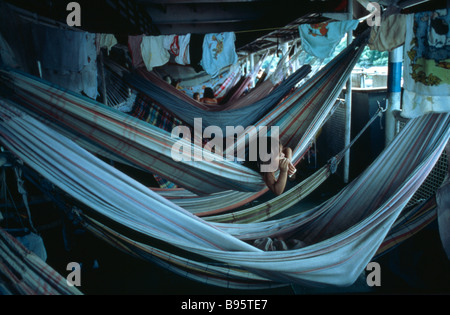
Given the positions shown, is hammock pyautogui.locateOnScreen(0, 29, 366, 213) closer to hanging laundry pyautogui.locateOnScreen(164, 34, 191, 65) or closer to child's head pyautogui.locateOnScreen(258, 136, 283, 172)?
child's head pyautogui.locateOnScreen(258, 136, 283, 172)

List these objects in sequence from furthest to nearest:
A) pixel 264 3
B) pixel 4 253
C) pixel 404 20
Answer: pixel 264 3, pixel 404 20, pixel 4 253

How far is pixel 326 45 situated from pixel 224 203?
1407mm

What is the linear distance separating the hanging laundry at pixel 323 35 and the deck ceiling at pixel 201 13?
418mm

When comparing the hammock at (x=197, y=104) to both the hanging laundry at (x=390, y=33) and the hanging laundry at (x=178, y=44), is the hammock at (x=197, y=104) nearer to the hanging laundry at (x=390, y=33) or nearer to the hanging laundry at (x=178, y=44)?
the hanging laundry at (x=178, y=44)

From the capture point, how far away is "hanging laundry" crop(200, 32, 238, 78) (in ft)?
7.79

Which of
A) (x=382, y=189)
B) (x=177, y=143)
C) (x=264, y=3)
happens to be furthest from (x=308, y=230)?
(x=264, y=3)

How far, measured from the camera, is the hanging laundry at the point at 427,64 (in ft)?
4.32

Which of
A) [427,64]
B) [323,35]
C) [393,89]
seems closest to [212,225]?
[427,64]

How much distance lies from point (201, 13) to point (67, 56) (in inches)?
109

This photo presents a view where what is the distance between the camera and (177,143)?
4.53ft

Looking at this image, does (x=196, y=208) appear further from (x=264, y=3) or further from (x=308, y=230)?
(x=264, y=3)

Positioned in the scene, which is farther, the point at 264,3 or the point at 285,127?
the point at 264,3

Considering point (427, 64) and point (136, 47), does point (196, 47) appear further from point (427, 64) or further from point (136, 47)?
point (427, 64)

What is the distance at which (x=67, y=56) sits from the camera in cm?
189
